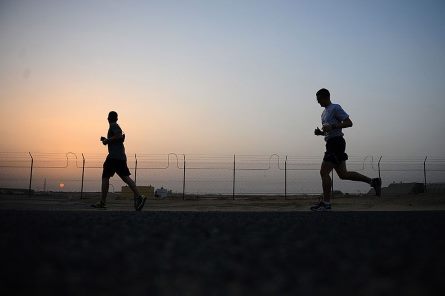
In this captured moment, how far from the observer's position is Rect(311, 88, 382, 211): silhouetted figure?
249 inches

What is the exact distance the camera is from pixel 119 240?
1.80 metres

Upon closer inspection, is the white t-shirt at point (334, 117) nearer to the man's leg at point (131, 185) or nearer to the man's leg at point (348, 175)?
Result: the man's leg at point (348, 175)

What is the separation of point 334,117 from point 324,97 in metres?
0.41

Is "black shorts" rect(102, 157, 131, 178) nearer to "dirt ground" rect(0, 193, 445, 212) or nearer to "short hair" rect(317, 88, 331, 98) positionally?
"dirt ground" rect(0, 193, 445, 212)

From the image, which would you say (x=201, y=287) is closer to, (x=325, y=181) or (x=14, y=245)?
(x=14, y=245)

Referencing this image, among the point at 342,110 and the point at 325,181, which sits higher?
the point at 342,110

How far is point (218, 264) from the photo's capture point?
1.26 meters

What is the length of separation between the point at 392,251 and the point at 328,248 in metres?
0.24

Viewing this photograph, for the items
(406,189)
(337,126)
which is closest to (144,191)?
(406,189)

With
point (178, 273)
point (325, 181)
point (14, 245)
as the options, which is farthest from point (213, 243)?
point (325, 181)

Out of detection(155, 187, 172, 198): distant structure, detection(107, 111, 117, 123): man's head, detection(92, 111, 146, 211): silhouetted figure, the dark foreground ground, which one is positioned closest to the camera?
the dark foreground ground

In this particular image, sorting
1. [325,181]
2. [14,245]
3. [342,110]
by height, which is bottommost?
[14,245]

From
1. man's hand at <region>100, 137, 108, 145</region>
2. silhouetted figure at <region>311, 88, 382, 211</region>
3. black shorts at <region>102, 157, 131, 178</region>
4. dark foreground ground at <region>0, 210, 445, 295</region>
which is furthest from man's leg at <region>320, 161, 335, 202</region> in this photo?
dark foreground ground at <region>0, 210, 445, 295</region>

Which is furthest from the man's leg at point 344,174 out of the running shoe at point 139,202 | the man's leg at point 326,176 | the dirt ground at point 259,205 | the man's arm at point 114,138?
the man's arm at point 114,138
